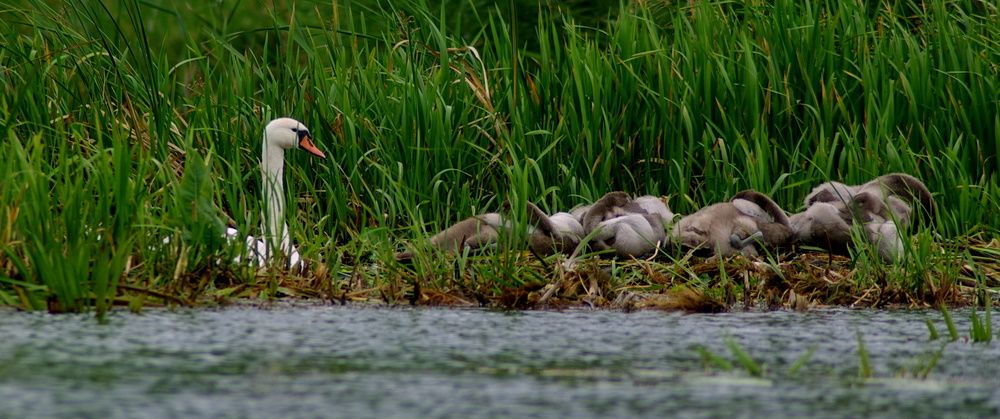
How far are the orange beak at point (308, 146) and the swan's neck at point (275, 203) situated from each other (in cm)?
10

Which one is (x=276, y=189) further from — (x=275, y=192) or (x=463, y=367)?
(x=463, y=367)

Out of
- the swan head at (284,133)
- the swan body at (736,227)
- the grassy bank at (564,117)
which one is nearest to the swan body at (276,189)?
the swan head at (284,133)

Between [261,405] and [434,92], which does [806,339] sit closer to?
[261,405]

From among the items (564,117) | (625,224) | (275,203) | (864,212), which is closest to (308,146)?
(275,203)

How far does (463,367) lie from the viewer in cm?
307

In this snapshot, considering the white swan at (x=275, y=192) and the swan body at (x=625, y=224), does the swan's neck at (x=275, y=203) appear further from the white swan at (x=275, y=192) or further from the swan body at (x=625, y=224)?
the swan body at (x=625, y=224)

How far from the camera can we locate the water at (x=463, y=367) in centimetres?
261

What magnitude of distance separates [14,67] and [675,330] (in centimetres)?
418

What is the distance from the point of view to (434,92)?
20.2 ft

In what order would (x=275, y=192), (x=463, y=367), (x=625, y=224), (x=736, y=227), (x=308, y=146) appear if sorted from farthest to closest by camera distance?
(x=308, y=146)
(x=736, y=227)
(x=625, y=224)
(x=275, y=192)
(x=463, y=367)

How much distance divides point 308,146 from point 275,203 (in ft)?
1.89

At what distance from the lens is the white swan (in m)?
4.71

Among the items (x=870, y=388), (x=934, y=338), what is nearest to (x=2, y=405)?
(x=870, y=388)

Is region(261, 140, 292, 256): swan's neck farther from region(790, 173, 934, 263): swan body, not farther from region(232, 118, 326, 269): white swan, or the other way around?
region(790, 173, 934, 263): swan body
